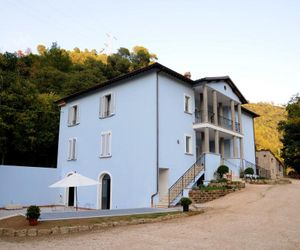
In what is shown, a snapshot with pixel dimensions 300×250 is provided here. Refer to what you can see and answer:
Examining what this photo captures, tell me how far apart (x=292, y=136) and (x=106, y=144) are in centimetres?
2583

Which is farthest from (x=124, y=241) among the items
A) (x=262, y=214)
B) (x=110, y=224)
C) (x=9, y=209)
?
(x=9, y=209)

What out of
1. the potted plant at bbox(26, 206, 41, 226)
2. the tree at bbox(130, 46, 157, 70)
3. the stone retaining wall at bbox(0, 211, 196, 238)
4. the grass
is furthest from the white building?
the tree at bbox(130, 46, 157, 70)

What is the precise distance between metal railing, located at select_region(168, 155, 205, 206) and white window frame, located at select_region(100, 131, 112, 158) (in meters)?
5.22

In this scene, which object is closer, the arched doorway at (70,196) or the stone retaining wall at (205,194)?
the stone retaining wall at (205,194)

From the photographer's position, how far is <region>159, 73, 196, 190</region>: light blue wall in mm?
19031

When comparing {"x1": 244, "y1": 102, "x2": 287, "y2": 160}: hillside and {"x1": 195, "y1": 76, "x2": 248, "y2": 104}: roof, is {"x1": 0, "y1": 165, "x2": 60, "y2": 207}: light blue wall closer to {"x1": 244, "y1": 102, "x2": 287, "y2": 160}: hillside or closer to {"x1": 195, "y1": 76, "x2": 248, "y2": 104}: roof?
{"x1": 195, "y1": 76, "x2": 248, "y2": 104}: roof

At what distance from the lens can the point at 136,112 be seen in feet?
65.9

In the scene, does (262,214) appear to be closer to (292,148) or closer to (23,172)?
(23,172)

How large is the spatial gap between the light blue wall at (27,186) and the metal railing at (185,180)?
11689 millimetres

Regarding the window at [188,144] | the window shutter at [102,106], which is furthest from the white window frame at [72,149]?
the window at [188,144]

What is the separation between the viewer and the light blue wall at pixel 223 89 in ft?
75.0

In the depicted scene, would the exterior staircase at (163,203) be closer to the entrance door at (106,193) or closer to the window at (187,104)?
the entrance door at (106,193)

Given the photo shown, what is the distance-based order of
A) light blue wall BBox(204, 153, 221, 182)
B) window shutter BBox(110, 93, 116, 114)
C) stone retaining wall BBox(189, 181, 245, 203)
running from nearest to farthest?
stone retaining wall BBox(189, 181, 245, 203) → light blue wall BBox(204, 153, 221, 182) → window shutter BBox(110, 93, 116, 114)

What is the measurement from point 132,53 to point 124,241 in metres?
50.2
